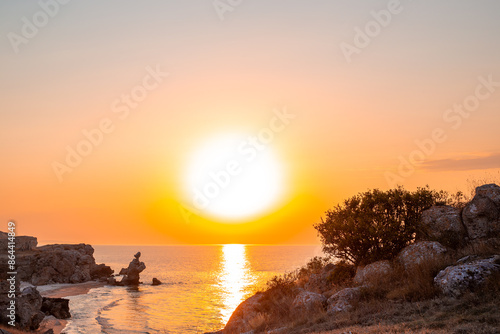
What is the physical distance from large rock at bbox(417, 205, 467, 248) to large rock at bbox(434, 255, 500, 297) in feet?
14.1

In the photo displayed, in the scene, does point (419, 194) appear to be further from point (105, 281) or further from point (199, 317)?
point (105, 281)

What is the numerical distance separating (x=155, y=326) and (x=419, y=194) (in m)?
34.0

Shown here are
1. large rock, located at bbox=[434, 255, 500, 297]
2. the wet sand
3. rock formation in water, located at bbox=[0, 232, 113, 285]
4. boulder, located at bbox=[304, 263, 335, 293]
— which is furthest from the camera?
rock formation in water, located at bbox=[0, 232, 113, 285]

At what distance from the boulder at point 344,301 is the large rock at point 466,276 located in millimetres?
3310

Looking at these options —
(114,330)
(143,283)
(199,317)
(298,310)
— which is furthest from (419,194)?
(143,283)

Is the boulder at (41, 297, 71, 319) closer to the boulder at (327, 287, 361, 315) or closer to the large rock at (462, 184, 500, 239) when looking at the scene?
the boulder at (327, 287, 361, 315)

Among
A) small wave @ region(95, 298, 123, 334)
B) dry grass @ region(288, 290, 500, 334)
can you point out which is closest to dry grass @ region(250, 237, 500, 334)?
dry grass @ region(288, 290, 500, 334)

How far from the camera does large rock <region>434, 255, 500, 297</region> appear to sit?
12.9 metres

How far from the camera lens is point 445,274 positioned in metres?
14.0

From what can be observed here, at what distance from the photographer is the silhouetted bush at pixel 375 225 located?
19281 mm

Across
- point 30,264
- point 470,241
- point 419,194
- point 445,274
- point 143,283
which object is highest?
point 419,194

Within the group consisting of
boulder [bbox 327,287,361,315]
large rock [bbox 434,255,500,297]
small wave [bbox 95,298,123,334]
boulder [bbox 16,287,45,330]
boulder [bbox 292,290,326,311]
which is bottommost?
small wave [bbox 95,298,123,334]

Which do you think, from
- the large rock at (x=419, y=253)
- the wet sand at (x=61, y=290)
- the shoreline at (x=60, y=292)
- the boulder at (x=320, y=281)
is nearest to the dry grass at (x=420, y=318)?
the large rock at (x=419, y=253)

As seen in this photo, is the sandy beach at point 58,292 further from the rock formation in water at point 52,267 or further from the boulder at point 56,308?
the rock formation in water at point 52,267
